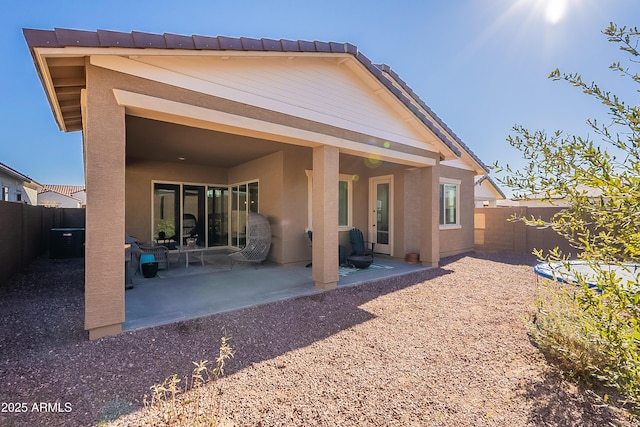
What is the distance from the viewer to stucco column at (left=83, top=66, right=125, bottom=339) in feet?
11.8

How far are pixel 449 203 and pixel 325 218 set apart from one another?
24.0 ft

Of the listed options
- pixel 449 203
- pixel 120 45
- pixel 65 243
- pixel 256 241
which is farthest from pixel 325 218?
pixel 65 243

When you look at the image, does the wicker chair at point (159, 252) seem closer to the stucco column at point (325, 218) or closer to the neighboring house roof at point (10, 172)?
the stucco column at point (325, 218)

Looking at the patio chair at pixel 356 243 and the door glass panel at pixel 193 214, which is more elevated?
the door glass panel at pixel 193 214

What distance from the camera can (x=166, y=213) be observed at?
10.6 metres

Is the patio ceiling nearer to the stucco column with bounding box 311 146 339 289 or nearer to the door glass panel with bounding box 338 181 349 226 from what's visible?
the stucco column with bounding box 311 146 339 289

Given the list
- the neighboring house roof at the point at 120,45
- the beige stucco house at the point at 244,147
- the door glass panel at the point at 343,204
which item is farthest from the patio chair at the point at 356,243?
the neighboring house roof at the point at 120,45

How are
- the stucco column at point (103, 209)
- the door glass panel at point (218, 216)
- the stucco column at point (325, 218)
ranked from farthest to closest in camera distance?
1. the door glass panel at point (218, 216)
2. the stucco column at point (325, 218)
3. the stucco column at point (103, 209)

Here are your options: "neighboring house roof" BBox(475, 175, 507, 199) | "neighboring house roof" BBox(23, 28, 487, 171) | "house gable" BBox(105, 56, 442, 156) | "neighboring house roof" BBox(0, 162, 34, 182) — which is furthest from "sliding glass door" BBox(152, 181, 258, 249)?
"neighboring house roof" BBox(475, 175, 507, 199)

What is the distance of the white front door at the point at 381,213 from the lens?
991 cm

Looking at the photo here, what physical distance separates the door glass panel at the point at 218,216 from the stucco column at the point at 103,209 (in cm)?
796

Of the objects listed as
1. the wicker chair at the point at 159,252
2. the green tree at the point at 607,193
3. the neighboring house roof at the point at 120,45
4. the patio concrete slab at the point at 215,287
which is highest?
the neighboring house roof at the point at 120,45

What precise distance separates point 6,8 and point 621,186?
1053cm

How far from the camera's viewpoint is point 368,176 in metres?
10.4
